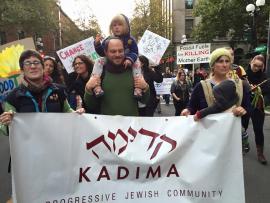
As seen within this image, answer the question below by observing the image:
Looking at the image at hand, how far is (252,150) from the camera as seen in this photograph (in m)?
7.87

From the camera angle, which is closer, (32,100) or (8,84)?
(32,100)

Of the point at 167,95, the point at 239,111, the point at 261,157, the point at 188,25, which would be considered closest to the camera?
the point at 239,111

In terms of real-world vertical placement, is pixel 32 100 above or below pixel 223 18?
below

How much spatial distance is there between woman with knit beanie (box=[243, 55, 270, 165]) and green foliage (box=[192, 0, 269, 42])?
100ft

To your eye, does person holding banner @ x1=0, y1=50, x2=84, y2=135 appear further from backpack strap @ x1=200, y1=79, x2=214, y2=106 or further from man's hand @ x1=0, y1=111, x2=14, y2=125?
backpack strap @ x1=200, y1=79, x2=214, y2=106

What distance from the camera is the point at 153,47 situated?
34.6ft

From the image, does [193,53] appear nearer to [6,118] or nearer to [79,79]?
[79,79]

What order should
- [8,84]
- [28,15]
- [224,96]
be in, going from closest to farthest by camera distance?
[224,96], [8,84], [28,15]

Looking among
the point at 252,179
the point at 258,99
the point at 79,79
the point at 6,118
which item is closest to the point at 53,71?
the point at 79,79

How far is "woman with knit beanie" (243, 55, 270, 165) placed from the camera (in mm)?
6929

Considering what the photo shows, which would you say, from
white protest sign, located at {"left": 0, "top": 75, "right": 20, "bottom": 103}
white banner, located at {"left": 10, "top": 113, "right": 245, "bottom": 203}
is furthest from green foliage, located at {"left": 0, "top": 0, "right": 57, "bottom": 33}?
white banner, located at {"left": 10, "top": 113, "right": 245, "bottom": 203}

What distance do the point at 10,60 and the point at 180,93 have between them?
219 inches

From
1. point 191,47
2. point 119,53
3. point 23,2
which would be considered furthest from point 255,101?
point 23,2

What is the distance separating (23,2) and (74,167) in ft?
91.2
